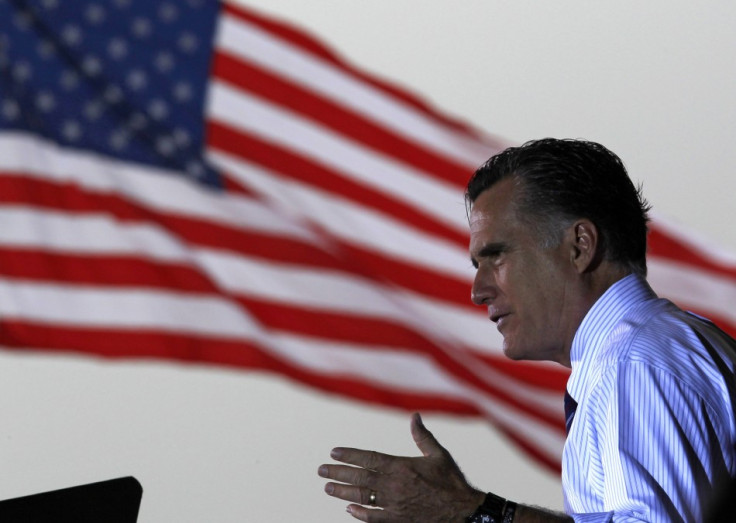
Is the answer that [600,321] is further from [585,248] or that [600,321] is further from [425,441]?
[425,441]

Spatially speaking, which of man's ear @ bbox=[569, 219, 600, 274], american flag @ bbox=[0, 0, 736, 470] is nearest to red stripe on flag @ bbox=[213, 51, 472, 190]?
american flag @ bbox=[0, 0, 736, 470]

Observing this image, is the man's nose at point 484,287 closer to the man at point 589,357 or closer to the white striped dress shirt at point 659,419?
the man at point 589,357

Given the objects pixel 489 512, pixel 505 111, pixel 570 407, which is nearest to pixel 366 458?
pixel 489 512

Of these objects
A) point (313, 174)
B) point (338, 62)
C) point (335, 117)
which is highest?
point (338, 62)

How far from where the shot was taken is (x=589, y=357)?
1.30 metres

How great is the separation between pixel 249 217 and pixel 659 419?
232 centimetres

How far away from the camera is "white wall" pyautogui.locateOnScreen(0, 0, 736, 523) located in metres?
3.29

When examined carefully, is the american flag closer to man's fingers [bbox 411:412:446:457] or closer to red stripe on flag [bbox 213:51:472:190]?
red stripe on flag [bbox 213:51:472:190]

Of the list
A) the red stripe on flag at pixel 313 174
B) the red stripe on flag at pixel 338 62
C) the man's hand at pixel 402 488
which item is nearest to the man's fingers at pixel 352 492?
the man's hand at pixel 402 488

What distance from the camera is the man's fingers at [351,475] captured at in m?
1.21

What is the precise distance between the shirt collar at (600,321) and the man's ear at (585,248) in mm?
42

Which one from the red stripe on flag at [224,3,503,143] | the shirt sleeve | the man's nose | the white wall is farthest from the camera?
the red stripe on flag at [224,3,503,143]

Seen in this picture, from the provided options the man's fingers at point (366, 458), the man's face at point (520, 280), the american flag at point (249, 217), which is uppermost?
the american flag at point (249, 217)

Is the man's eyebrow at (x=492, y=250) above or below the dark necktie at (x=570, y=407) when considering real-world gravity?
above
